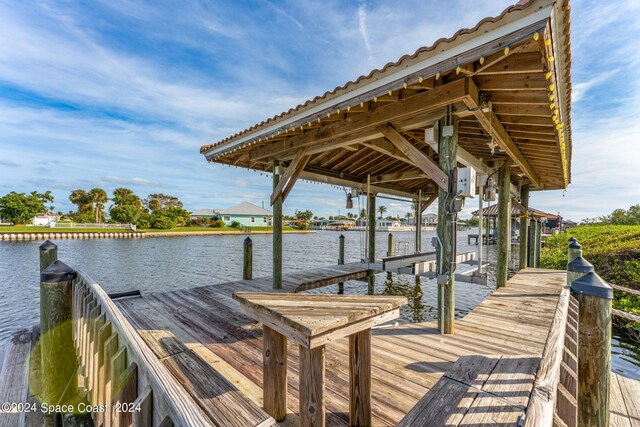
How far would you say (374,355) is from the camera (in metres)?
3.01

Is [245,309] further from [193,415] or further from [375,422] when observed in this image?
[375,422]

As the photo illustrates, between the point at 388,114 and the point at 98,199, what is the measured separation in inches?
2400

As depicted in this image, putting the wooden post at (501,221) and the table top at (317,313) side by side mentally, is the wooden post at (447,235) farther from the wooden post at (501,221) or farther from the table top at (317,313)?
the wooden post at (501,221)

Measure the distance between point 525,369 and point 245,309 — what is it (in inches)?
67.7

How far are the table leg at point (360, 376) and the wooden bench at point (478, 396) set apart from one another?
1.82 ft

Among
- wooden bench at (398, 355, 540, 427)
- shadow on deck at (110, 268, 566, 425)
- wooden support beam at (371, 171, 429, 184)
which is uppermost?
wooden support beam at (371, 171, 429, 184)

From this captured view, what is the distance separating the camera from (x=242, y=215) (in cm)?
6012

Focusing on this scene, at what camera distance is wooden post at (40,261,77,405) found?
2777 mm

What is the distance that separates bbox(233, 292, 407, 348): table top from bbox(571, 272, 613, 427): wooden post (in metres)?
1.22

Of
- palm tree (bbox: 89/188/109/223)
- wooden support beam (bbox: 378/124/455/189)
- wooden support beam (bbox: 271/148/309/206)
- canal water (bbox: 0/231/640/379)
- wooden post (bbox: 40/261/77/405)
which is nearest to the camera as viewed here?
wooden post (bbox: 40/261/77/405)

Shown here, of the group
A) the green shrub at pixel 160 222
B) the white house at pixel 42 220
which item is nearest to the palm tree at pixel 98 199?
the white house at pixel 42 220

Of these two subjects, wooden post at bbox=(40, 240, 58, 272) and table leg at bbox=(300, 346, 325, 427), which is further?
wooden post at bbox=(40, 240, 58, 272)

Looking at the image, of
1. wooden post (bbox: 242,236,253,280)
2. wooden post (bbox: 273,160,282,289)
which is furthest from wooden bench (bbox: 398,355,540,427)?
wooden post (bbox: 242,236,253,280)

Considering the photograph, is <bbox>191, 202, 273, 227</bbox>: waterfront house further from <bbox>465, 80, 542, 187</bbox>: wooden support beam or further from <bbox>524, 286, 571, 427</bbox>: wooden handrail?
<bbox>524, 286, 571, 427</bbox>: wooden handrail
